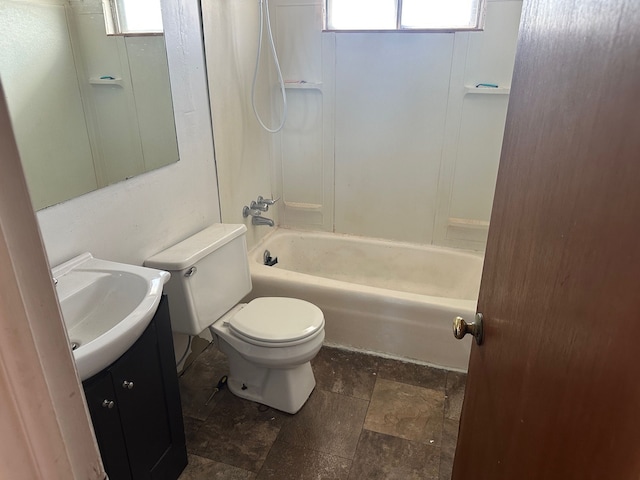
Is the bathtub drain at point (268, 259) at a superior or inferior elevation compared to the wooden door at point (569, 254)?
inferior

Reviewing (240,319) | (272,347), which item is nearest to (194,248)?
(240,319)

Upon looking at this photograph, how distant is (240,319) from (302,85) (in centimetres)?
145

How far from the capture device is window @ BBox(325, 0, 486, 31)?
2.39 meters

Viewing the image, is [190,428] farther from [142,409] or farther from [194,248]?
[194,248]

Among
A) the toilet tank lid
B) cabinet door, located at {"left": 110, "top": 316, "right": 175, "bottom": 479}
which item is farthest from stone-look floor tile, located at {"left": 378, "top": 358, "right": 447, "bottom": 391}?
cabinet door, located at {"left": 110, "top": 316, "right": 175, "bottom": 479}

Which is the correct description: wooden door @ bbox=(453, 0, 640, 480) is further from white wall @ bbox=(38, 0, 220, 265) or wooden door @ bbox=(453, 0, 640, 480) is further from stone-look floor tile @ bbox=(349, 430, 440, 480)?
white wall @ bbox=(38, 0, 220, 265)

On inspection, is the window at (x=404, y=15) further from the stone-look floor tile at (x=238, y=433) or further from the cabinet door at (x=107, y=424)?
the cabinet door at (x=107, y=424)

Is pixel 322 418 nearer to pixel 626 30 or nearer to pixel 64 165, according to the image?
pixel 64 165

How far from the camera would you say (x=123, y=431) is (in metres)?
1.37

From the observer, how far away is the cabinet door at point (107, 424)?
1229 mm

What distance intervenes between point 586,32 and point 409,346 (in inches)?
78.6

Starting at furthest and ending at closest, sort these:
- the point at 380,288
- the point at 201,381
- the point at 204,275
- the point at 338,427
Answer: the point at 380,288 < the point at 201,381 < the point at 338,427 < the point at 204,275

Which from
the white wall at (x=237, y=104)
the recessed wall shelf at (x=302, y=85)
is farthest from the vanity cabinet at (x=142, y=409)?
the recessed wall shelf at (x=302, y=85)

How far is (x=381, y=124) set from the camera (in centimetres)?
268
